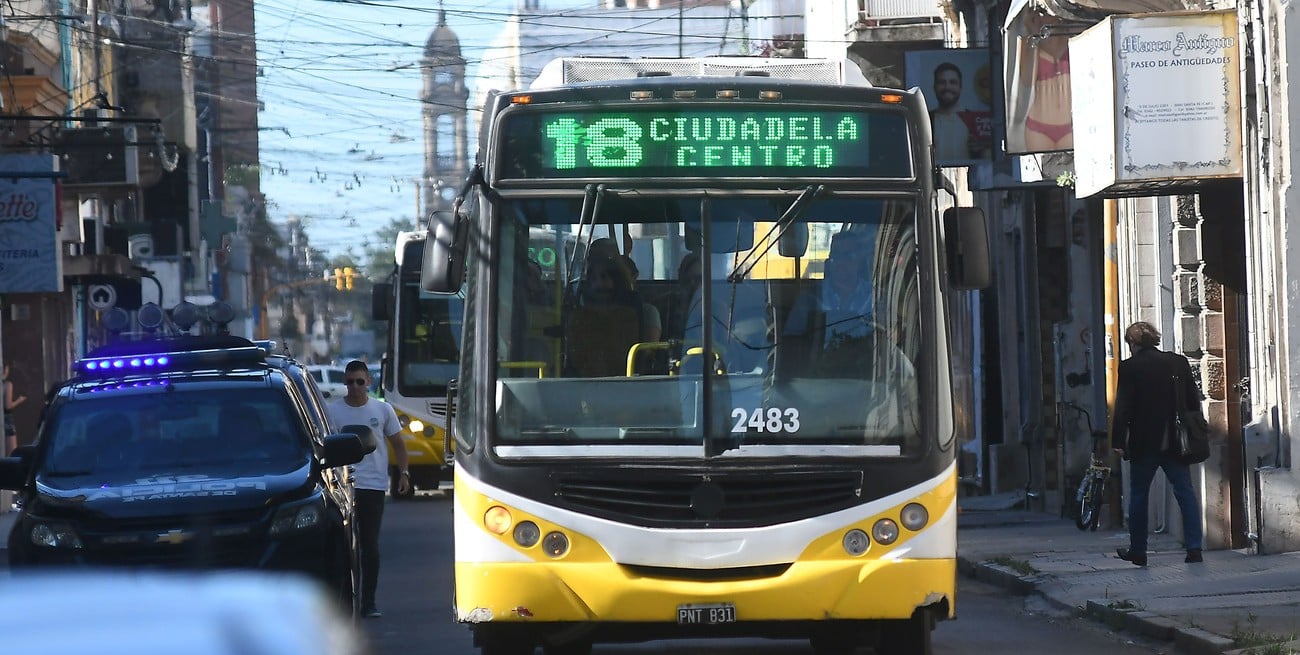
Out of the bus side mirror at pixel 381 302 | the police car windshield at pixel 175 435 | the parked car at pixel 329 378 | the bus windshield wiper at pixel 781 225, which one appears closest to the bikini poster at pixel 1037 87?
the bus side mirror at pixel 381 302

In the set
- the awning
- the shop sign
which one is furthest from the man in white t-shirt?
the shop sign

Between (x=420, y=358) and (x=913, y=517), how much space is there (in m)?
20.2

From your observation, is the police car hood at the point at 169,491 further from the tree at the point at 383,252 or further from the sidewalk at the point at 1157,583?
the tree at the point at 383,252

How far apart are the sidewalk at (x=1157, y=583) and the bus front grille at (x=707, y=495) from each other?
2448 millimetres

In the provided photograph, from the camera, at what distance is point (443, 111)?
5166cm

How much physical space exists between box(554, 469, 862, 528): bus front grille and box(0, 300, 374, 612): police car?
7.96ft

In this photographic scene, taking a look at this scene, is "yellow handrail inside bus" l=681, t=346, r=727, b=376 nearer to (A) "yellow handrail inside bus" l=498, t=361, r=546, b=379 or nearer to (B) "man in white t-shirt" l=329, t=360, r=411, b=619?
(A) "yellow handrail inside bus" l=498, t=361, r=546, b=379

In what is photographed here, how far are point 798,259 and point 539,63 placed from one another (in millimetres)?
88491

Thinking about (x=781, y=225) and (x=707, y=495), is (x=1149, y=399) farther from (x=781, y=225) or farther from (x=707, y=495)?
(x=707, y=495)

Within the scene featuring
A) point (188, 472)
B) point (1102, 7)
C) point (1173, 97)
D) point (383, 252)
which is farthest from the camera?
point (383, 252)

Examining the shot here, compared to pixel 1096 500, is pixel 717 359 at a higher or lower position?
higher

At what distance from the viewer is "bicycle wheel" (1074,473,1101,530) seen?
64.0 ft

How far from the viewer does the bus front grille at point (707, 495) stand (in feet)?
30.4

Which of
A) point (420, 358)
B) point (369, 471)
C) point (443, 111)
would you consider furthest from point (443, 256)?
point (443, 111)
